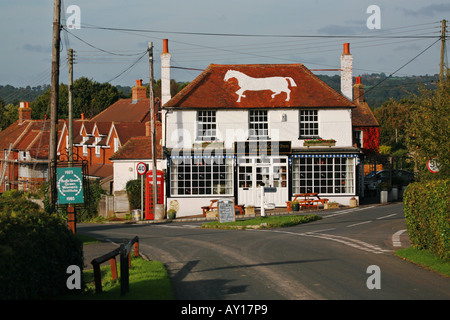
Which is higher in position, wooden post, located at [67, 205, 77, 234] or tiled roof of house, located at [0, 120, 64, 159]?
tiled roof of house, located at [0, 120, 64, 159]

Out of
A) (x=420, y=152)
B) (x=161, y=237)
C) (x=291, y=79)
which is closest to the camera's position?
(x=420, y=152)

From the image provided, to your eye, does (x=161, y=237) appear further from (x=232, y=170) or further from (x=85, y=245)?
(x=232, y=170)

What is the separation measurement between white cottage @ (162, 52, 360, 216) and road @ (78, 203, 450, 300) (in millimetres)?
10724

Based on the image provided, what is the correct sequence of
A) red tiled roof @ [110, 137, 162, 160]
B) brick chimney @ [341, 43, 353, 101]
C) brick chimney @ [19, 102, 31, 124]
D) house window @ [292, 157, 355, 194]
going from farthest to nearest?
brick chimney @ [19, 102, 31, 124] → red tiled roof @ [110, 137, 162, 160] → brick chimney @ [341, 43, 353, 101] → house window @ [292, 157, 355, 194]

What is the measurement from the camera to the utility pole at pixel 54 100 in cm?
1950

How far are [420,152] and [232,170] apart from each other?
1934 centimetres

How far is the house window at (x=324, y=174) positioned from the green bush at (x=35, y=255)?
27306 mm

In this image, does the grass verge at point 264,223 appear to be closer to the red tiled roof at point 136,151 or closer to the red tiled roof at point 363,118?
the red tiled roof at point 136,151

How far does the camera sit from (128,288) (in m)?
11.5

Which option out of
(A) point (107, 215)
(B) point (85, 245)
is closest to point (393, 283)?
(B) point (85, 245)

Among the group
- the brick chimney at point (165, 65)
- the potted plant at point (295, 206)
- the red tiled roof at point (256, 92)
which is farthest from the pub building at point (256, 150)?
the potted plant at point (295, 206)

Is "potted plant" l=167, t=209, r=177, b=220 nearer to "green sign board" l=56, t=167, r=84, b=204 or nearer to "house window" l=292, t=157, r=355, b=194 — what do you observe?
"house window" l=292, t=157, r=355, b=194

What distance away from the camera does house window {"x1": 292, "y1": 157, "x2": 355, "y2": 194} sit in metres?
37.8

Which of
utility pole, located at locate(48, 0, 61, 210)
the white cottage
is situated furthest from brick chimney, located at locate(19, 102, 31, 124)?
utility pole, located at locate(48, 0, 61, 210)
